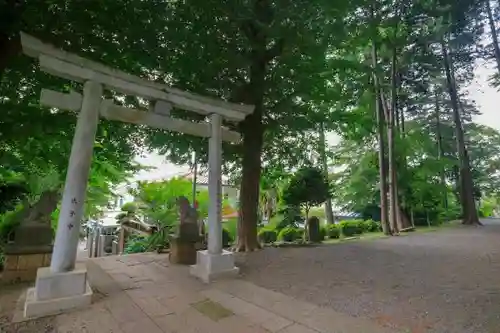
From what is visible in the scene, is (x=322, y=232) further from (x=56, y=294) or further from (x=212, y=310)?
(x=56, y=294)

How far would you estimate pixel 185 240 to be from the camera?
5.69 meters

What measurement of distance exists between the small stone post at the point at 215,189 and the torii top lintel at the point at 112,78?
0.31 metres

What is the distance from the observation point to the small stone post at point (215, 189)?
4.78 meters

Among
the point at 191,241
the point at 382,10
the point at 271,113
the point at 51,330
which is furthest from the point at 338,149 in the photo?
the point at 51,330

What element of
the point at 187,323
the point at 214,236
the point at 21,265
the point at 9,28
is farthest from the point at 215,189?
the point at 9,28

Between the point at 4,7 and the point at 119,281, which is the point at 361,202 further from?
the point at 4,7

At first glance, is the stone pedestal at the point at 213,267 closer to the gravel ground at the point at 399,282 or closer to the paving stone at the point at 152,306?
the gravel ground at the point at 399,282

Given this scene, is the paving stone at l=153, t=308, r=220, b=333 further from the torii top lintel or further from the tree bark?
the tree bark

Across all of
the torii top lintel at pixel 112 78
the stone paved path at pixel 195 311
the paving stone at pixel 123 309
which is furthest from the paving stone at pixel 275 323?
the torii top lintel at pixel 112 78

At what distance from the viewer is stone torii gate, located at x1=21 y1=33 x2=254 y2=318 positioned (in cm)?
331

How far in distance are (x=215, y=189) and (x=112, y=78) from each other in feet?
7.69

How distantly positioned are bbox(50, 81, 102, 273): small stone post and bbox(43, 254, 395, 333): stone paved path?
2.26ft

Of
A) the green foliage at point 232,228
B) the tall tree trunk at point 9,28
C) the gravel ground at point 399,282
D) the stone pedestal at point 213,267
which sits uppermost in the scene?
the tall tree trunk at point 9,28

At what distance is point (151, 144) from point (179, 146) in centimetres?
79
